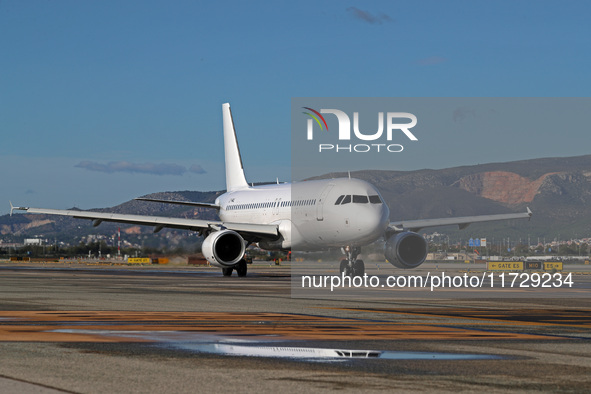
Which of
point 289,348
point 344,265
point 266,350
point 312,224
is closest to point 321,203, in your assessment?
point 312,224

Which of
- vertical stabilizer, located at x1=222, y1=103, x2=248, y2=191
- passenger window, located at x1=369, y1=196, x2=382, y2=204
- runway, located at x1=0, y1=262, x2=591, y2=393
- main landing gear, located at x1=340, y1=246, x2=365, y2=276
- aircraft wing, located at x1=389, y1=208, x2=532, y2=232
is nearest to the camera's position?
runway, located at x1=0, y1=262, x2=591, y2=393

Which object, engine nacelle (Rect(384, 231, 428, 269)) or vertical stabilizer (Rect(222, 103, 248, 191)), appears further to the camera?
vertical stabilizer (Rect(222, 103, 248, 191))

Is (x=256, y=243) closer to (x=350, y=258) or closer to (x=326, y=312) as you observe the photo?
(x=350, y=258)

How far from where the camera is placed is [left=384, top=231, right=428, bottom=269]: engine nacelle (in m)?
42.3

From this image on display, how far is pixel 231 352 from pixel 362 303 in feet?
37.5

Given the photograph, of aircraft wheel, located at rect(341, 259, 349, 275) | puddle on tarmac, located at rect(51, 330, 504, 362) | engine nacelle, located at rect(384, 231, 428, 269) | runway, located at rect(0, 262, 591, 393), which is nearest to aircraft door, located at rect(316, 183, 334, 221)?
aircraft wheel, located at rect(341, 259, 349, 275)

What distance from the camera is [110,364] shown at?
10227 mm

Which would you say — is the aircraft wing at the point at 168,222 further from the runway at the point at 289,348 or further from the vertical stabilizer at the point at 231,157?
the runway at the point at 289,348

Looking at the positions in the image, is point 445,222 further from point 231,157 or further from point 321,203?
point 231,157

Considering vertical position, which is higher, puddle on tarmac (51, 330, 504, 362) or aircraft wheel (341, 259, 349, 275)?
aircraft wheel (341, 259, 349, 275)

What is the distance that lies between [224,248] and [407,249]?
8.56 meters

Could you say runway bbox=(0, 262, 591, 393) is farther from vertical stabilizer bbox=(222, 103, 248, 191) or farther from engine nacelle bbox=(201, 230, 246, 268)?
vertical stabilizer bbox=(222, 103, 248, 191)

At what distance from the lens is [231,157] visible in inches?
2325


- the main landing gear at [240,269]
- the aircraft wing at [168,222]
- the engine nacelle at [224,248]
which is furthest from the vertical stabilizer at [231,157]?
the engine nacelle at [224,248]
